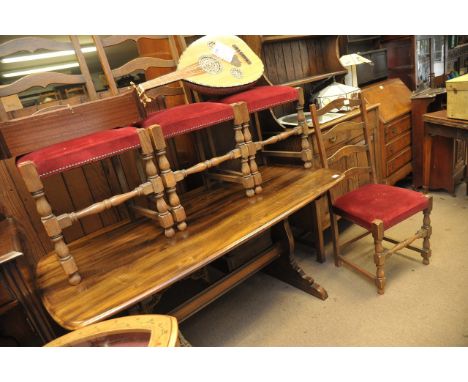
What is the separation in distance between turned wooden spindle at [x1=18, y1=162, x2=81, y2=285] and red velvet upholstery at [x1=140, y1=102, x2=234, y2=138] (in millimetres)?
499

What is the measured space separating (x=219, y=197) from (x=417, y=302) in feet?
4.03

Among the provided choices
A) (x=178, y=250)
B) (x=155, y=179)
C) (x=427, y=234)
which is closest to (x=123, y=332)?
(x=178, y=250)

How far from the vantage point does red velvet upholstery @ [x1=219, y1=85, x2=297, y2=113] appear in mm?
1604

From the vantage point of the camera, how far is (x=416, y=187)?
3031mm

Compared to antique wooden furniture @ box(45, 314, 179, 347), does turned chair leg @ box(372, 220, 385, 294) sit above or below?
below

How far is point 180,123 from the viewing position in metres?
1.34

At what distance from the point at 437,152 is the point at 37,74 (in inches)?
118

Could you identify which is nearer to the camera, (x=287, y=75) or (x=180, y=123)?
(x=180, y=123)

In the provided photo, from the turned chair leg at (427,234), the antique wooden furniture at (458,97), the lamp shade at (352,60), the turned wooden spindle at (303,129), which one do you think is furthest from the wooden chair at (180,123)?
the antique wooden furniture at (458,97)

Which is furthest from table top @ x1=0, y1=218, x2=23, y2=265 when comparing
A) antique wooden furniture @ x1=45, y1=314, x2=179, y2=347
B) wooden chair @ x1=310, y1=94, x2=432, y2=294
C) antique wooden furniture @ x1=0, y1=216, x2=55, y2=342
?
wooden chair @ x1=310, y1=94, x2=432, y2=294

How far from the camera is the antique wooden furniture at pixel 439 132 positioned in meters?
2.32

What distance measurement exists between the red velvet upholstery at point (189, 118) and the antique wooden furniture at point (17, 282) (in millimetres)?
670

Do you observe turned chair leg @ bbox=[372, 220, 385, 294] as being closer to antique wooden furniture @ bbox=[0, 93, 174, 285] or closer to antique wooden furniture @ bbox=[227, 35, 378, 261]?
antique wooden furniture @ bbox=[227, 35, 378, 261]

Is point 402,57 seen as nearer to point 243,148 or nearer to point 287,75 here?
point 287,75
